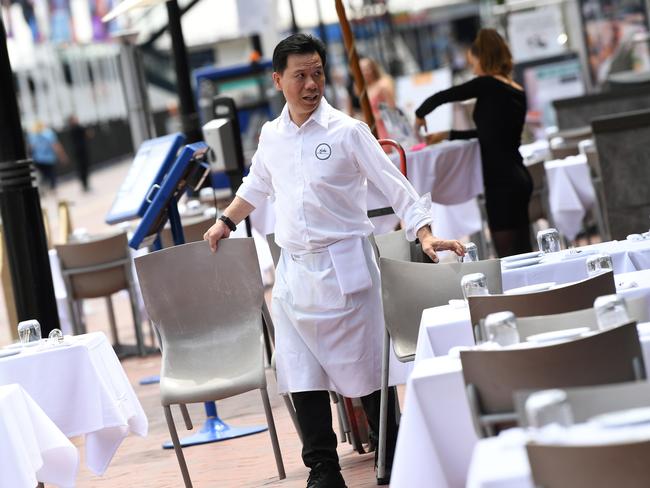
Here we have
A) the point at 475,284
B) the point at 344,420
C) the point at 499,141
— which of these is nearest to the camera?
the point at 475,284

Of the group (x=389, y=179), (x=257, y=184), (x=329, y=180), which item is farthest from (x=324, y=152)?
(x=257, y=184)

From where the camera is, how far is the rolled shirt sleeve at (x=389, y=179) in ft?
18.9

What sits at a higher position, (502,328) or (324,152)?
(324,152)

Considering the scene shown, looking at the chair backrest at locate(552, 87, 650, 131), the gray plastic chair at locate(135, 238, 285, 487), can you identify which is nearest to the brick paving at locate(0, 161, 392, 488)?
the gray plastic chair at locate(135, 238, 285, 487)

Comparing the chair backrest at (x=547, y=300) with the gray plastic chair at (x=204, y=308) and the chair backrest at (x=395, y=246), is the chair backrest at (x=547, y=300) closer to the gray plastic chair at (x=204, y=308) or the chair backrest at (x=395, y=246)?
the chair backrest at (x=395, y=246)

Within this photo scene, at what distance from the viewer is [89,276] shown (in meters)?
12.0

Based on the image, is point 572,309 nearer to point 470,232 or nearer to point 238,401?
point 238,401

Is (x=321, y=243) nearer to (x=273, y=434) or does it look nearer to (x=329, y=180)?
(x=329, y=180)

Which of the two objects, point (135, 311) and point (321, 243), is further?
point (135, 311)

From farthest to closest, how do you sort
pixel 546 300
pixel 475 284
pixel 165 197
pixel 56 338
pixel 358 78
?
pixel 358 78
pixel 165 197
pixel 56 338
pixel 475 284
pixel 546 300

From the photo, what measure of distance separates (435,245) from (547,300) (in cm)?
76

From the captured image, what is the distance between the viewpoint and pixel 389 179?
5816 millimetres

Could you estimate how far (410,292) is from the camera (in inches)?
240

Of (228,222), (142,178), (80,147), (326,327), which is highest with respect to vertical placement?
(80,147)
